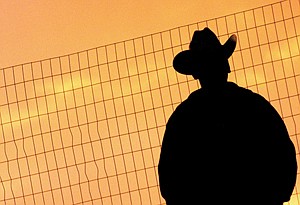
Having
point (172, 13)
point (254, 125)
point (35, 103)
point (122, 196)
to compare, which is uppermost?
point (172, 13)

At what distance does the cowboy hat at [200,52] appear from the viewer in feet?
6.48

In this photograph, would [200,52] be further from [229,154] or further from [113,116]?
[113,116]

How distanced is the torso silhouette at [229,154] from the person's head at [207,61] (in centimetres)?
5

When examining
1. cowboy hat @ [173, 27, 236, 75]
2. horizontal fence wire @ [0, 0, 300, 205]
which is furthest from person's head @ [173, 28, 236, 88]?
horizontal fence wire @ [0, 0, 300, 205]

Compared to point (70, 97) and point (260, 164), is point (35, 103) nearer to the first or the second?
point (70, 97)

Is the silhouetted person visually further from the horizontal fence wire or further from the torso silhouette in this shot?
the horizontal fence wire

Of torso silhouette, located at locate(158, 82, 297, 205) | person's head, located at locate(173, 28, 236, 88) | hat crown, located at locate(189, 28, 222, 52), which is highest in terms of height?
hat crown, located at locate(189, 28, 222, 52)

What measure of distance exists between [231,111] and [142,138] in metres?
3.17

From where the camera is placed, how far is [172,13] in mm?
5621

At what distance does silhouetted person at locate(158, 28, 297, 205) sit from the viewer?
1.90 m

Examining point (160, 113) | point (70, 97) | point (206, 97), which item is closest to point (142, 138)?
point (160, 113)

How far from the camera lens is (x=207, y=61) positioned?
1973mm

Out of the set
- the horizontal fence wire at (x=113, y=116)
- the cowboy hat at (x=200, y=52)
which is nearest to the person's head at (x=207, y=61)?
the cowboy hat at (x=200, y=52)

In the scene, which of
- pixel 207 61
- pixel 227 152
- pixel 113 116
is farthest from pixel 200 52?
pixel 113 116
